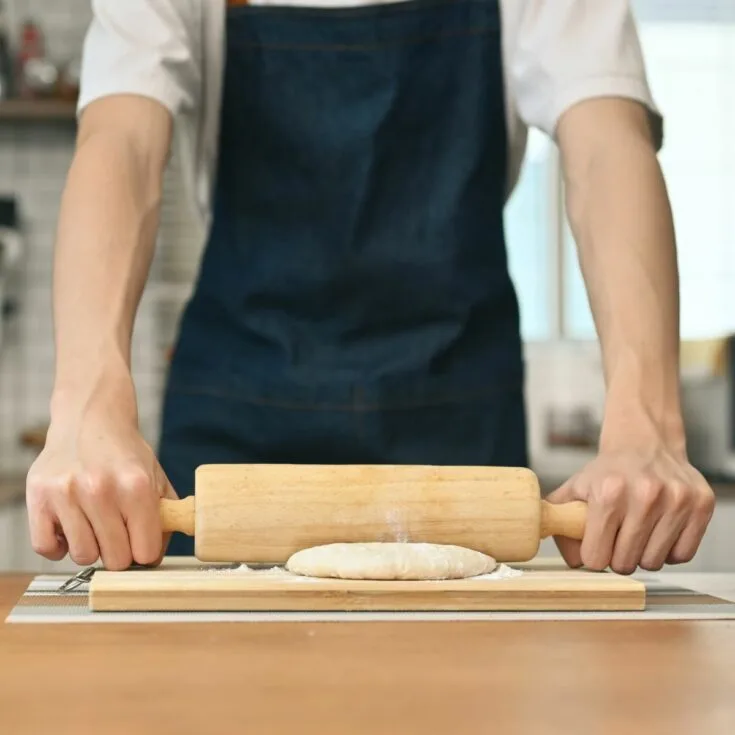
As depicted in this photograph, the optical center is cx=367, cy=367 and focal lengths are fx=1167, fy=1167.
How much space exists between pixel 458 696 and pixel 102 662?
18 centimetres

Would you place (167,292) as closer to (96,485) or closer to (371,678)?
(96,485)

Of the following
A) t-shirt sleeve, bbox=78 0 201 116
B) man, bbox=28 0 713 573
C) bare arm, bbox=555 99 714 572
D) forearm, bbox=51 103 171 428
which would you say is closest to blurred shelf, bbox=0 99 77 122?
man, bbox=28 0 713 573

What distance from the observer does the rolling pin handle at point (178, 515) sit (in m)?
0.81

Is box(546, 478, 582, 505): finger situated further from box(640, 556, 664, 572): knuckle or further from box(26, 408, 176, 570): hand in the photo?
box(26, 408, 176, 570): hand

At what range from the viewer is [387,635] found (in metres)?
0.64

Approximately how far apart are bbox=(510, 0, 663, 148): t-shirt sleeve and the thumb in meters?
0.41

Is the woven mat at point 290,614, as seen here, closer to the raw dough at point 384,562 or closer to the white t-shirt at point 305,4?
the raw dough at point 384,562

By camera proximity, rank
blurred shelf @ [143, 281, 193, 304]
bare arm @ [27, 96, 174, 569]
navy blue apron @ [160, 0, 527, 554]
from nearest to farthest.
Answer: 1. bare arm @ [27, 96, 174, 569]
2. navy blue apron @ [160, 0, 527, 554]
3. blurred shelf @ [143, 281, 193, 304]

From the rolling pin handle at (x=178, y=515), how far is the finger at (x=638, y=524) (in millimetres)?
307

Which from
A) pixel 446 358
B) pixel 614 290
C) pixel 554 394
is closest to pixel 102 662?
pixel 614 290

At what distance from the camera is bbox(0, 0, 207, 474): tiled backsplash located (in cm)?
276

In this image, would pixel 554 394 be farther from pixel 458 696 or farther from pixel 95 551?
pixel 458 696

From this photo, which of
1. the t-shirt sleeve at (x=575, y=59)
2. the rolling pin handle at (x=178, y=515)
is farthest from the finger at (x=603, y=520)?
the t-shirt sleeve at (x=575, y=59)

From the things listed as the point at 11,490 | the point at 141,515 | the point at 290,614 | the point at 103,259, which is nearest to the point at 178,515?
the point at 141,515
